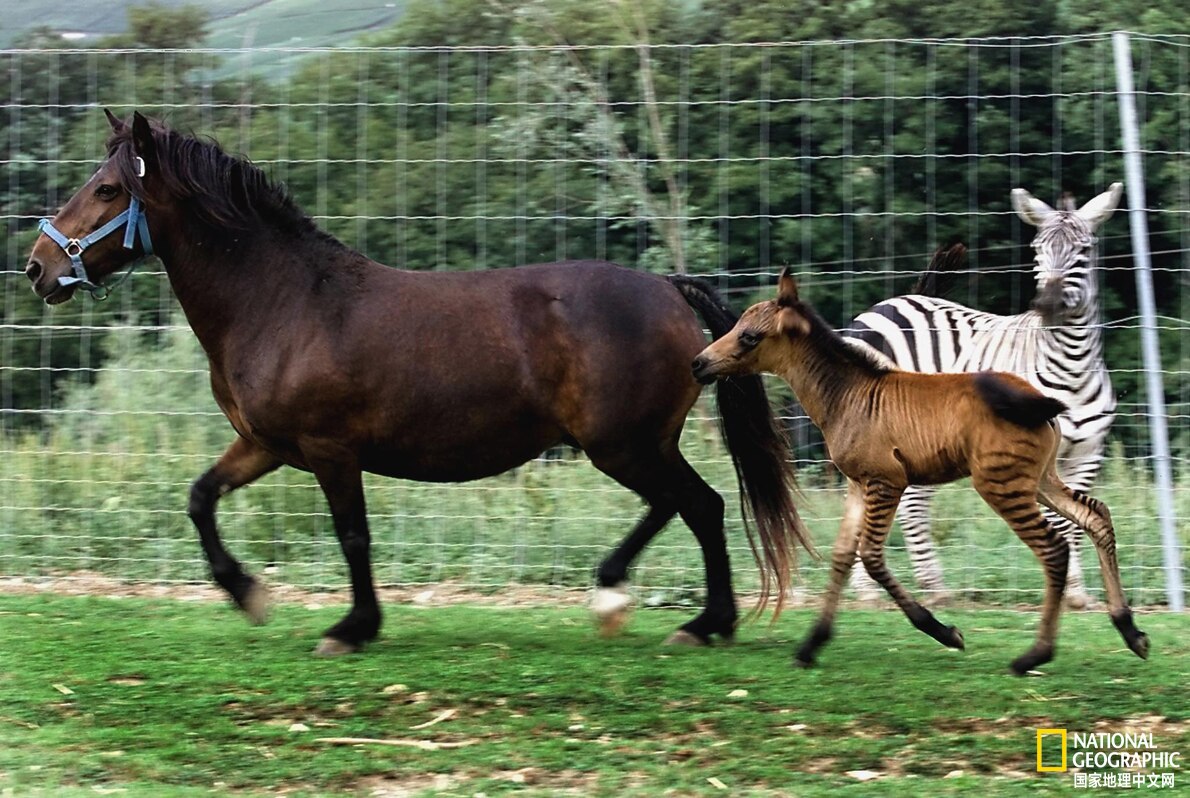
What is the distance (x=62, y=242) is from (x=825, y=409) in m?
3.38

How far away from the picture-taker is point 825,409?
6.00 metres

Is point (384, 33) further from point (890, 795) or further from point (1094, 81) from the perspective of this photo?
point (890, 795)

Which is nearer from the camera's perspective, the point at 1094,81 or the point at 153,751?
the point at 153,751

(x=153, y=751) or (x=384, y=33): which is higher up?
(x=384, y=33)

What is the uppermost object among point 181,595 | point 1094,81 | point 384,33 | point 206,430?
point 384,33

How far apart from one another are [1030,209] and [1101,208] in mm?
346

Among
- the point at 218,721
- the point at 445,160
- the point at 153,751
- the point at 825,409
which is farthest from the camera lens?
the point at 445,160

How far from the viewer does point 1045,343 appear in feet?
24.4

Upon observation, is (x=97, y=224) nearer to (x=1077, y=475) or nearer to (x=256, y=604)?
(x=256, y=604)

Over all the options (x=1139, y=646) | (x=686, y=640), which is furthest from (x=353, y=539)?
(x=1139, y=646)

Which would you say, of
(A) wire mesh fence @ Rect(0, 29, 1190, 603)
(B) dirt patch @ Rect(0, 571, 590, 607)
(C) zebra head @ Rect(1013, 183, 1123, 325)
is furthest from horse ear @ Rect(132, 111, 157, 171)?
(C) zebra head @ Rect(1013, 183, 1123, 325)

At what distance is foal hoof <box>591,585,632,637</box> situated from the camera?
6383mm

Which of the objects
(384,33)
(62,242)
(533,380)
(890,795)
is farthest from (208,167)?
(384,33)

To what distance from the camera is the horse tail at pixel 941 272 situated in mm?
7574
